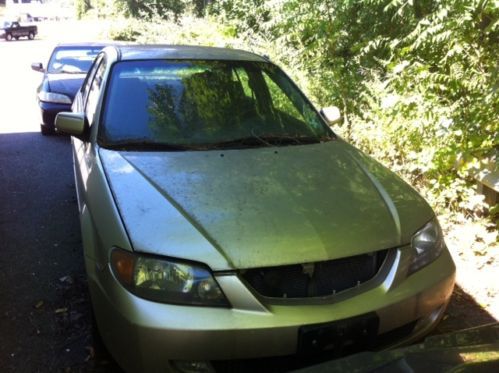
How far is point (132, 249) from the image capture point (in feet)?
7.66

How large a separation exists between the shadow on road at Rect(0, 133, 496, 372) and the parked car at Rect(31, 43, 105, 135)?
226cm

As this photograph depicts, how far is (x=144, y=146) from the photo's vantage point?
10.6 feet

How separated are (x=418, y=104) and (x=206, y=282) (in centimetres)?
341

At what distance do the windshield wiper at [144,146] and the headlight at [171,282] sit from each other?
103 cm

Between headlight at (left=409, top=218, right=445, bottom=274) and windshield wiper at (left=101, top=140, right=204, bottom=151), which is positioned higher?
windshield wiper at (left=101, top=140, right=204, bottom=151)

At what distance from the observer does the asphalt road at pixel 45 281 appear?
120 inches

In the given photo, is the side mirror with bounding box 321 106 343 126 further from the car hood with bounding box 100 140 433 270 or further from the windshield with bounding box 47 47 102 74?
the windshield with bounding box 47 47 102 74

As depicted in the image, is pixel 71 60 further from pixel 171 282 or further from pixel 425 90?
pixel 171 282

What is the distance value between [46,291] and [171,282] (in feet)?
6.03

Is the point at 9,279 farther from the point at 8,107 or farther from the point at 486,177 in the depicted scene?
the point at 8,107

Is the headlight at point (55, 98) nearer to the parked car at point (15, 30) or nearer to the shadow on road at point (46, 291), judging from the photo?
the shadow on road at point (46, 291)

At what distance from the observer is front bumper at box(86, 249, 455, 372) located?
2191 millimetres

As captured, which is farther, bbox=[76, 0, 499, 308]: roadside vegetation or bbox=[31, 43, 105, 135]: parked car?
bbox=[31, 43, 105, 135]: parked car

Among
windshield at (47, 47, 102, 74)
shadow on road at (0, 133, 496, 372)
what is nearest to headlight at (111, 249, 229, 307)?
shadow on road at (0, 133, 496, 372)
